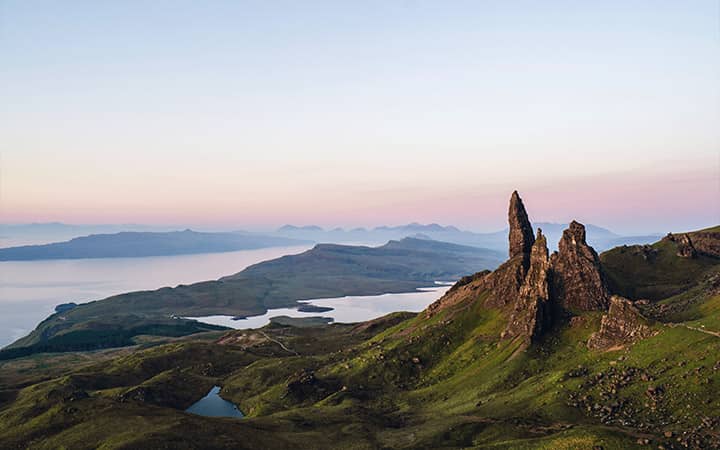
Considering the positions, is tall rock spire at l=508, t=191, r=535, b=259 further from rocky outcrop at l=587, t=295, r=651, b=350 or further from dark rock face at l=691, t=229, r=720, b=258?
rocky outcrop at l=587, t=295, r=651, b=350

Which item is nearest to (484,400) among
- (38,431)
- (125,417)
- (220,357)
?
(125,417)

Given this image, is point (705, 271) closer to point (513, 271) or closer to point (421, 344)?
point (513, 271)

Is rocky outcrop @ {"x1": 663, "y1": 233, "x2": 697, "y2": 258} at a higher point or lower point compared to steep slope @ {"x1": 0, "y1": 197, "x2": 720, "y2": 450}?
higher

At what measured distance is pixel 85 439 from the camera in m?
80.4

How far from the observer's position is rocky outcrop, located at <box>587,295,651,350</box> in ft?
289

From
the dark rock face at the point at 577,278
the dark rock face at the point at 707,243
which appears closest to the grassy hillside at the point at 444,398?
the dark rock face at the point at 577,278

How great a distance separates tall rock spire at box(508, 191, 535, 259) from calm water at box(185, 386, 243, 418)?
9317cm

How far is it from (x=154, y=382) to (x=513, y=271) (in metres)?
110

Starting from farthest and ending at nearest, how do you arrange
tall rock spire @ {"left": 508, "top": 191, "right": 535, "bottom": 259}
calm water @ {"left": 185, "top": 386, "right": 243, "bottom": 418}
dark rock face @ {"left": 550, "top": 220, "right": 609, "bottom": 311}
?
tall rock spire @ {"left": 508, "top": 191, "right": 535, "bottom": 259} < calm water @ {"left": 185, "top": 386, "right": 243, "bottom": 418} < dark rock face @ {"left": 550, "top": 220, "right": 609, "bottom": 311}

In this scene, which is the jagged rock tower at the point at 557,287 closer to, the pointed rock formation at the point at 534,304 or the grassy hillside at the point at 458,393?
the pointed rock formation at the point at 534,304

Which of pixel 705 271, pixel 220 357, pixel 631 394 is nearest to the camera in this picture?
pixel 631 394

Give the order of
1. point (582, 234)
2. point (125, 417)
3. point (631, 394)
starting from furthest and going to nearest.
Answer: point (582, 234)
point (125, 417)
point (631, 394)

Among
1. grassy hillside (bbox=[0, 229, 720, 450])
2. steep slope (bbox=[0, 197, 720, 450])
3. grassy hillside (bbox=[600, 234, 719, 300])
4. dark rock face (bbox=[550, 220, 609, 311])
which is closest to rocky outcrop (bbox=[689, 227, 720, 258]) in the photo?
grassy hillside (bbox=[600, 234, 719, 300])

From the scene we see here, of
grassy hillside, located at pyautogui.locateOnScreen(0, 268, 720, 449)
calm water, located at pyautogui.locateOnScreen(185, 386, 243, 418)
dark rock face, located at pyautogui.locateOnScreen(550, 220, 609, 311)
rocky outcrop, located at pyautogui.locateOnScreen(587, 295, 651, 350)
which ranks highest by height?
dark rock face, located at pyautogui.locateOnScreen(550, 220, 609, 311)
